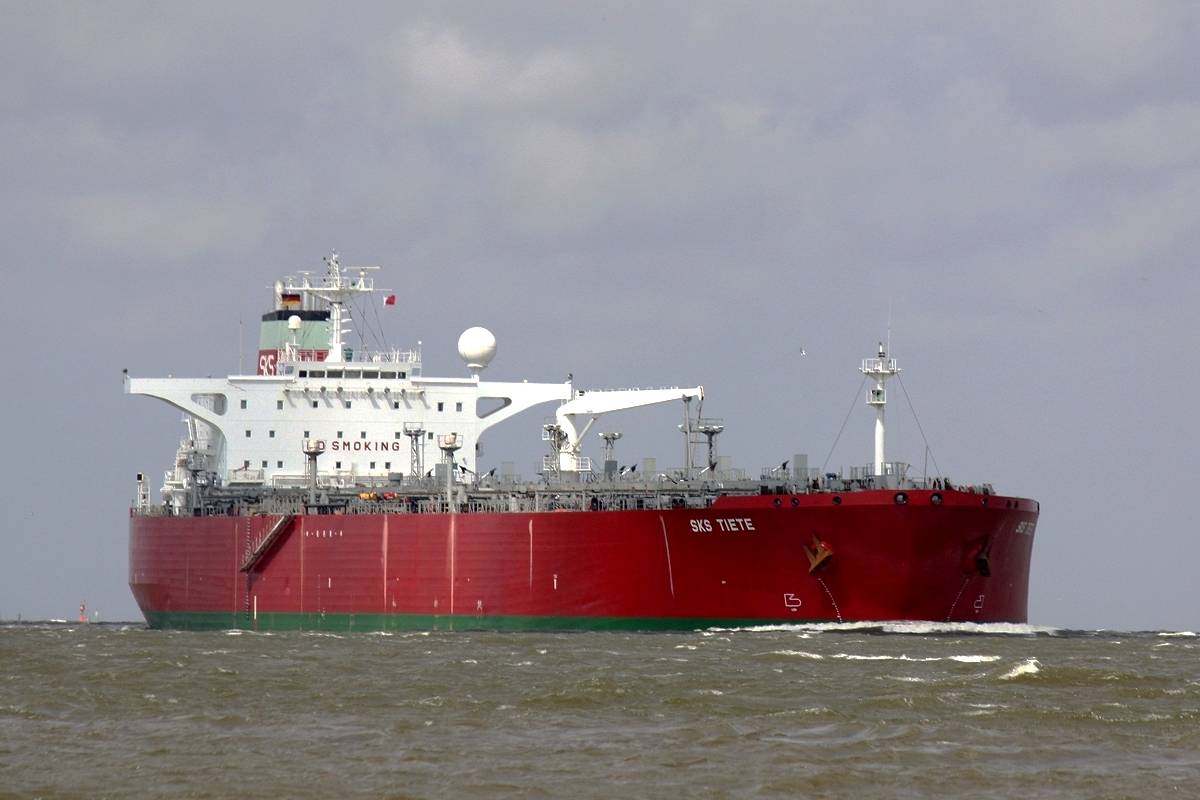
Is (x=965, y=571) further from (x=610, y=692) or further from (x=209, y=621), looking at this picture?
(x=209, y=621)

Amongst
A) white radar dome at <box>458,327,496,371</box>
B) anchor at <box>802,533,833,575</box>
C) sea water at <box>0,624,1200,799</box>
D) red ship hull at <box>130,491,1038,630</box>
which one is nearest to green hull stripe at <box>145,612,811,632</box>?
red ship hull at <box>130,491,1038,630</box>

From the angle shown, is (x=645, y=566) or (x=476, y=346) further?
(x=476, y=346)

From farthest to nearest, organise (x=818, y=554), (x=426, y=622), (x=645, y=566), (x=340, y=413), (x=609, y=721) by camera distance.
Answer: (x=340, y=413) < (x=426, y=622) < (x=645, y=566) < (x=818, y=554) < (x=609, y=721)

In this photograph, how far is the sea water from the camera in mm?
18938

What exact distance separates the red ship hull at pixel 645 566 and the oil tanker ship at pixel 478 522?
→ 5cm

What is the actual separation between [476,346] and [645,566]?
1478 cm

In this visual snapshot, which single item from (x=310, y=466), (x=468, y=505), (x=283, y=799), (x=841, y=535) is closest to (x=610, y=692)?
(x=283, y=799)

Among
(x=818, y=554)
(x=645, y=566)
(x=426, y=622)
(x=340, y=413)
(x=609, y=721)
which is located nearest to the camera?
(x=609, y=721)

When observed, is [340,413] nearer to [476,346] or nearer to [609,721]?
[476,346]

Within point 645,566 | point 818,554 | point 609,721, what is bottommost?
point 609,721

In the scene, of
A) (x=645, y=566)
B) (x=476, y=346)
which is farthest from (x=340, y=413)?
(x=645, y=566)

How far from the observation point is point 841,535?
121 feet

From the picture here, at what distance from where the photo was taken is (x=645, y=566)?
1545 inches

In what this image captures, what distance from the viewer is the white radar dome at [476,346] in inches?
2047
